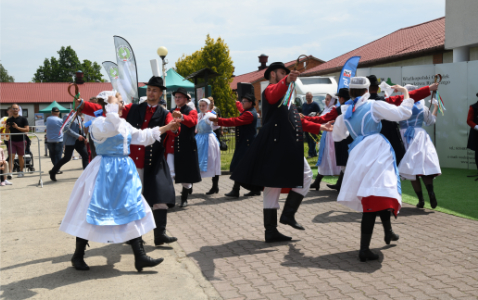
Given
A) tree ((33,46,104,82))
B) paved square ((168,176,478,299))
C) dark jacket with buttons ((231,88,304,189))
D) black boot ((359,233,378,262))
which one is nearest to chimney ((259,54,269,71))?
tree ((33,46,104,82))

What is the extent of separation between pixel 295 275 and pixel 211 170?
485 centimetres

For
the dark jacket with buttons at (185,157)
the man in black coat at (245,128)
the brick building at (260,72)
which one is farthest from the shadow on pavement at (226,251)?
the brick building at (260,72)

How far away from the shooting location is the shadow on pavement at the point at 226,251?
4.63 meters

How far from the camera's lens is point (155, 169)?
498 cm

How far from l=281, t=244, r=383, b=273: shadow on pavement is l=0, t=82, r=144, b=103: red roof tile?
180ft

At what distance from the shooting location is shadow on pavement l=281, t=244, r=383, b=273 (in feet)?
14.1

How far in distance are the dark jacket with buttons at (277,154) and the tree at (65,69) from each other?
8546cm

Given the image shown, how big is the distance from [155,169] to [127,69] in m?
3.34

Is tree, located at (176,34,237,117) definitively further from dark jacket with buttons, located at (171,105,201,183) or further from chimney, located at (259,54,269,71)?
dark jacket with buttons, located at (171,105,201,183)

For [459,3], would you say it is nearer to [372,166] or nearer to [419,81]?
[419,81]

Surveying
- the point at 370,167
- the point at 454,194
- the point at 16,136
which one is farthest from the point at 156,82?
the point at 16,136

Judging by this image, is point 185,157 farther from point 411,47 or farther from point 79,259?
point 411,47

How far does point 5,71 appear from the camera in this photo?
285 feet

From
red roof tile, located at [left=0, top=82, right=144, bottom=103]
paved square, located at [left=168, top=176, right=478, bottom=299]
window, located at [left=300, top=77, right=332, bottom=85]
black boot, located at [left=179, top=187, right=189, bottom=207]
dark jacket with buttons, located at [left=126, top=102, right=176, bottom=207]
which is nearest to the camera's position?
paved square, located at [left=168, top=176, right=478, bottom=299]
